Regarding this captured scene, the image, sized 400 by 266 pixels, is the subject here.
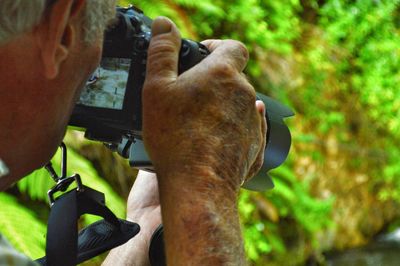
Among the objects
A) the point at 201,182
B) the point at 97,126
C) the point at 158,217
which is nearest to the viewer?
the point at 201,182

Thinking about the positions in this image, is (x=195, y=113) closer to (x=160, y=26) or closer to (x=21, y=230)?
(x=160, y=26)

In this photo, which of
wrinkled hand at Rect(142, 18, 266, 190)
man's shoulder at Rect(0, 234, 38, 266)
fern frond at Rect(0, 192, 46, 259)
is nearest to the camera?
man's shoulder at Rect(0, 234, 38, 266)

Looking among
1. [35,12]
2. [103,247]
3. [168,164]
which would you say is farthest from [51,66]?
[103,247]

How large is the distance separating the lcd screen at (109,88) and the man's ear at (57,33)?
157mm

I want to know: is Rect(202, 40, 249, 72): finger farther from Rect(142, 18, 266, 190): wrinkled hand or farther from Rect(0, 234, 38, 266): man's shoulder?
Rect(0, 234, 38, 266): man's shoulder

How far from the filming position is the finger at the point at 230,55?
82 cm

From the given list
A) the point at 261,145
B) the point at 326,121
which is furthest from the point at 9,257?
the point at 326,121

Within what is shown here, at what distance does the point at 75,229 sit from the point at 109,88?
0.18 metres

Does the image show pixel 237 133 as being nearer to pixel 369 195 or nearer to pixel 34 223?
pixel 34 223

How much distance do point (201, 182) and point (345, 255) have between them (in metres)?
4.36

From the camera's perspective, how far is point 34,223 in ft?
6.23

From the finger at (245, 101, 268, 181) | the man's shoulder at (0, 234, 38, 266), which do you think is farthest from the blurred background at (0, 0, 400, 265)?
the man's shoulder at (0, 234, 38, 266)

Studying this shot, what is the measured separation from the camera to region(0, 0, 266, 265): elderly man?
0.65 metres

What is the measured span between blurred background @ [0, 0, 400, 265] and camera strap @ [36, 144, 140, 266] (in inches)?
101
